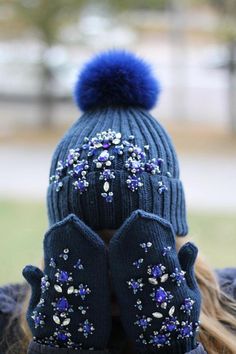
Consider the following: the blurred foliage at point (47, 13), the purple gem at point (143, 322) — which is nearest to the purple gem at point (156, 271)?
the purple gem at point (143, 322)

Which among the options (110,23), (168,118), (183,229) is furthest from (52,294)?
(168,118)

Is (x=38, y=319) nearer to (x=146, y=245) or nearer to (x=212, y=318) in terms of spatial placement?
(x=146, y=245)

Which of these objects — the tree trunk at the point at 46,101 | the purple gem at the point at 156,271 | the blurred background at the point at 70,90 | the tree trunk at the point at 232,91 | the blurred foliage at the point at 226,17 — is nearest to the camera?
the purple gem at the point at 156,271

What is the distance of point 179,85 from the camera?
9.59 metres

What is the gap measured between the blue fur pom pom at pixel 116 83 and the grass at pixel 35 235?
1.46 metres

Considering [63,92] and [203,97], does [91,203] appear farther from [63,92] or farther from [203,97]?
[203,97]

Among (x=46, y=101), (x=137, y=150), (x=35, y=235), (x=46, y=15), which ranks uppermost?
(x=46, y=15)

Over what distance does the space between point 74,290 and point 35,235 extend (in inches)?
106

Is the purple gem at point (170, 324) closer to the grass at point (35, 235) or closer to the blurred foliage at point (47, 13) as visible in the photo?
the grass at point (35, 235)

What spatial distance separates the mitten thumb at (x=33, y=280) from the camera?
151 centimetres

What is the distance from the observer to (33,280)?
1.51m

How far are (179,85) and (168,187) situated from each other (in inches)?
325

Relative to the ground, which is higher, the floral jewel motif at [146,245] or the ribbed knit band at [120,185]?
the ribbed knit band at [120,185]

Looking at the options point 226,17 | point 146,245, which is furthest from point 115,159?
point 226,17
